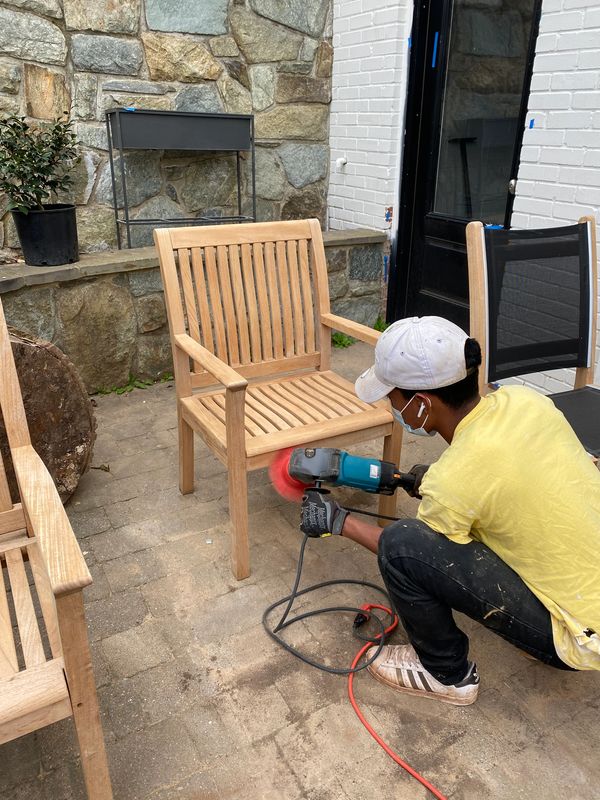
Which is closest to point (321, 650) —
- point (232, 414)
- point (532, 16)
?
point (232, 414)

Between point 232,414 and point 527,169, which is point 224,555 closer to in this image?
point 232,414

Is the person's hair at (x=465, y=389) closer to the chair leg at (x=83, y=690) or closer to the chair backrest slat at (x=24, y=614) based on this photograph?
the chair leg at (x=83, y=690)

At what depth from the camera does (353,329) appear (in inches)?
92.4

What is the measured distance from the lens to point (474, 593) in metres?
1.40

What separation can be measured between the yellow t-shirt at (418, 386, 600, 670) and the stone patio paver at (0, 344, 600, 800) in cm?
35

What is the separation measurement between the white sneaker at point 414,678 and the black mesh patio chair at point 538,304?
2.94ft

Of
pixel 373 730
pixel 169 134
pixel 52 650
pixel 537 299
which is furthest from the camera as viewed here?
pixel 169 134

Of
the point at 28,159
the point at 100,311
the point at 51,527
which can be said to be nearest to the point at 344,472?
the point at 51,527

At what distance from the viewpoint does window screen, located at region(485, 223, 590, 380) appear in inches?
81.7

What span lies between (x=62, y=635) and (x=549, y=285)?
1946 mm

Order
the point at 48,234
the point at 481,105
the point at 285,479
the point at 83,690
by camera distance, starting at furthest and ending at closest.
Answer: the point at 481,105 < the point at 48,234 < the point at 285,479 < the point at 83,690

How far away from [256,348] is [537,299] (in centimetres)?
110

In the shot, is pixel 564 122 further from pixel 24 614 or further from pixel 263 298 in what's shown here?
pixel 24 614

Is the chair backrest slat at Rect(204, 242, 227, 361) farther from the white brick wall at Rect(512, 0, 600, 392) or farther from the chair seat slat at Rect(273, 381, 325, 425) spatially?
the white brick wall at Rect(512, 0, 600, 392)
